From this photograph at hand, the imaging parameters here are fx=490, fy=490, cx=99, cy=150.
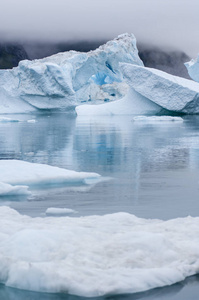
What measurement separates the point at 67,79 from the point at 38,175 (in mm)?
26522

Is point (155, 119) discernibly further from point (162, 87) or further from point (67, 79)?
point (67, 79)

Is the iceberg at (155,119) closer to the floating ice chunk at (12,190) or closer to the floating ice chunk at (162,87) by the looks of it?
the floating ice chunk at (162,87)

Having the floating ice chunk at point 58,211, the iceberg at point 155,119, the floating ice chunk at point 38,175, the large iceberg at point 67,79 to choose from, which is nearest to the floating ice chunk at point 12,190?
the floating ice chunk at point 38,175

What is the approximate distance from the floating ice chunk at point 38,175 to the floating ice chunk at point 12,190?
436 mm

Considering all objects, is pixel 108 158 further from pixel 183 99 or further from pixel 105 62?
pixel 105 62

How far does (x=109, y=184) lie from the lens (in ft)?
19.7

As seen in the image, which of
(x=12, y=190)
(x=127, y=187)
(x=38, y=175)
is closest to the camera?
(x=12, y=190)

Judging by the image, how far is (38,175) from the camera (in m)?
6.00

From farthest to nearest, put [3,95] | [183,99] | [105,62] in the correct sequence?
[105,62], [3,95], [183,99]

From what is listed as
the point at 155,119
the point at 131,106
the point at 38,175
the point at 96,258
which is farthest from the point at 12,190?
the point at 131,106

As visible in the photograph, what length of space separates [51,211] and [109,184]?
1.62 meters

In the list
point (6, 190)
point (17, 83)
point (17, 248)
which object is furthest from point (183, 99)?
point (17, 248)

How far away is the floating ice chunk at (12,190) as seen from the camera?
529 centimetres

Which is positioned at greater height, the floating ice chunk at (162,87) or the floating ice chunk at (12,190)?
the floating ice chunk at (12,190)
